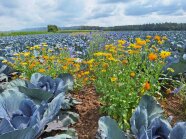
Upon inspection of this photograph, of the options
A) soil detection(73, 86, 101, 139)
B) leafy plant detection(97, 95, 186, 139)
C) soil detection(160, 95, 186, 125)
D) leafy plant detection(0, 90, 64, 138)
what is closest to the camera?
leafy plant detection(97, 95, 186, 139)

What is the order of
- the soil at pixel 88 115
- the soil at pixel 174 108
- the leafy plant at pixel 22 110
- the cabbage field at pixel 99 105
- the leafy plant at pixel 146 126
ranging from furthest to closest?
the soil at pixel 174 108, the soil at pixel 88 115, the leafy plant at pixel 22 110, the cabbage field at pixel 99 105, the leafy plant at pixel 146 126

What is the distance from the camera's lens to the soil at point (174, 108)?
3578 mm

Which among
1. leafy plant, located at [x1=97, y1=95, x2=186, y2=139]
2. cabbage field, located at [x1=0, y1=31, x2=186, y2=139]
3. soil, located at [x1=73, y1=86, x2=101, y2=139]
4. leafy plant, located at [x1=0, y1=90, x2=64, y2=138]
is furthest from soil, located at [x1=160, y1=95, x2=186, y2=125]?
leafy plant, located at [x1=0, y1=90, x2=64, y2=138]

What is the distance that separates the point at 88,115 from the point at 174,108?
991 mm

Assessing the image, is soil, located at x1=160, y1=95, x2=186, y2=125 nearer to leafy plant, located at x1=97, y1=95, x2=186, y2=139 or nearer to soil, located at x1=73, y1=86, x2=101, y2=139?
soil, located at x1=73, y1=86, x2=101, y2=139

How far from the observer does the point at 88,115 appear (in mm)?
3633

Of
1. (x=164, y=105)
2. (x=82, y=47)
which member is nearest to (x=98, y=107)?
(x=164, y=105)

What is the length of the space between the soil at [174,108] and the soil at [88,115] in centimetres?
75

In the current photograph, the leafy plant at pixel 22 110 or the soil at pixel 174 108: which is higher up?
the leafy plant at pixel 22 110

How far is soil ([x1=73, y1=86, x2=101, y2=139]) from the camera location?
10.7 feet

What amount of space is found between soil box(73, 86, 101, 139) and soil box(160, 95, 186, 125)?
0.75 m

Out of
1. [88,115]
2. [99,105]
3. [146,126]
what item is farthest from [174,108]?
[146,126]

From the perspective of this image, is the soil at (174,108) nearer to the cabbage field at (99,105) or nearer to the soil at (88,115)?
the cabbage field at (99,105)

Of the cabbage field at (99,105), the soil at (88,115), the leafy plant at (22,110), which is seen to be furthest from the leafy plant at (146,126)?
the soil at (88,115)
